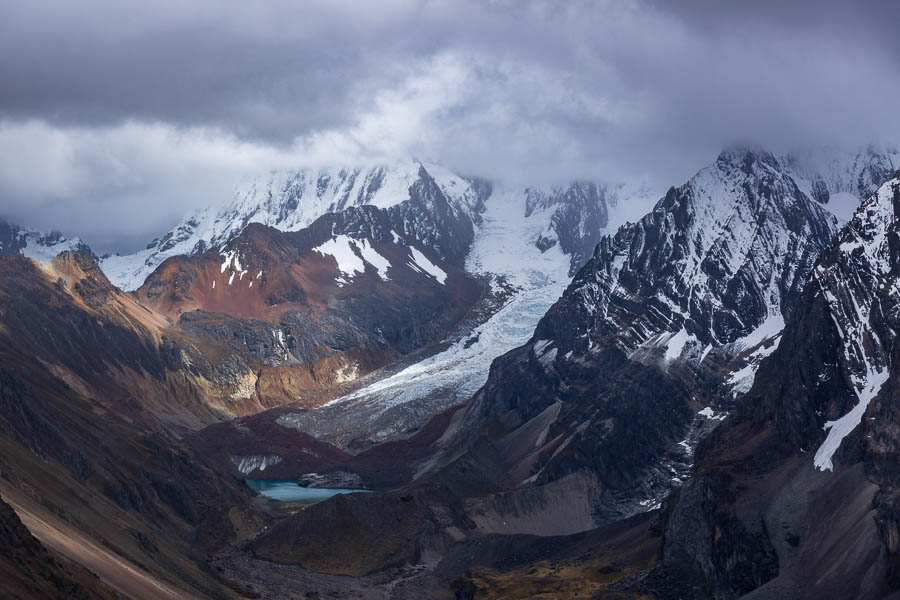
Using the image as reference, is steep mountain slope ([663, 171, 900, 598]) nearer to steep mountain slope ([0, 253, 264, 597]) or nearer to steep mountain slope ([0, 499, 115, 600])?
steep mountain slope ([0, 253, 264, 597])

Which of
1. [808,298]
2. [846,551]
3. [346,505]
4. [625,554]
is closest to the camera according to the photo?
[846,551]

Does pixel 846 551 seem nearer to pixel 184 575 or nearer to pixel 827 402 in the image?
pixel 827 402

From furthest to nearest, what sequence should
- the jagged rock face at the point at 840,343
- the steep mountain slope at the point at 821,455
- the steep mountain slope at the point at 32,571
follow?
the jagged rock face at the point at 840,343, the steep mountain slope at the point at 821,455, the steep mountain slope at the point at 32,571

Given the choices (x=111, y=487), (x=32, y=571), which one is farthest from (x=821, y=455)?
(x=111, y=487)

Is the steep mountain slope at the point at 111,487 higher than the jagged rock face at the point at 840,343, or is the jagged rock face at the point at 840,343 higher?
the jagged rock face at the point at 840,343

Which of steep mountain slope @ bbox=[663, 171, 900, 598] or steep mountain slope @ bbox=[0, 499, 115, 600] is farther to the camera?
steep mountain slope @ bbox=[663, 171, 900, 598]

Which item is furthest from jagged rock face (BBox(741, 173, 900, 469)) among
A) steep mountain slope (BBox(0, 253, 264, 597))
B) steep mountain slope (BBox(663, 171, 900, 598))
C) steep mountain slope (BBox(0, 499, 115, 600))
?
steep mountain slope (BBox(0, 499, 115, 600))

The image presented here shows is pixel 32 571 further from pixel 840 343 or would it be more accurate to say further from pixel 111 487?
pixel 840 343

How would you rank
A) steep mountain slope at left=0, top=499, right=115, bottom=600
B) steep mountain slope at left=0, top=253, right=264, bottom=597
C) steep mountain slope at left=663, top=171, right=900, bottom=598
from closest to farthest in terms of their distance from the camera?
steep mountain slope at left=0, top=499, right=115, bottom=600, steep mountain slope at left=663, top=171, right=900, bottom=598, steep mountain slope at left=0, top=253, right=264, bottom=597

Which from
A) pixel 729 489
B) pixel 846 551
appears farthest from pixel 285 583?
pixel 846 551

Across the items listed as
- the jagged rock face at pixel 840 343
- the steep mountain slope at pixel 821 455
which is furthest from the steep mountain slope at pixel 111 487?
the jagged rock face at pixel 840 343

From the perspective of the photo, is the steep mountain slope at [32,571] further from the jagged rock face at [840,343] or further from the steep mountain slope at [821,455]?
the jagged rock face at [840,343]
